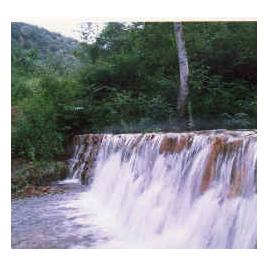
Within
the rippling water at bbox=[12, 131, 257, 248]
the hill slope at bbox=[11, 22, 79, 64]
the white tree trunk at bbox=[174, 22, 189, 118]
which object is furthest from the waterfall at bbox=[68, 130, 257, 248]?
the hill slope at bbox=[11, 22, 79, 64]

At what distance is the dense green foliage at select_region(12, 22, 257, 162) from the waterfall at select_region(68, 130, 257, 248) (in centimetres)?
21

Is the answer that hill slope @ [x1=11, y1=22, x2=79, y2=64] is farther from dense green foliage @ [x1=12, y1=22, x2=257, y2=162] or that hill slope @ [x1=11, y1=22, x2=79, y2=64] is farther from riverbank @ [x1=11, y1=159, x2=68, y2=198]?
riverbank @ [x1=11, y1=159, x2=68, y2=198]

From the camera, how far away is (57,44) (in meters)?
4.82

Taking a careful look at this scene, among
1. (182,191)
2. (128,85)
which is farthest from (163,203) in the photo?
(128,85)

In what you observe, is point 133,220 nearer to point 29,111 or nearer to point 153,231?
point 153,231

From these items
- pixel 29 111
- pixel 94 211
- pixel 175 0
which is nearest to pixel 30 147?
pixel 29 111

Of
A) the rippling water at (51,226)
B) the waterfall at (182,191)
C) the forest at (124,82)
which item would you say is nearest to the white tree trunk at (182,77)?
the forest at (124,82)

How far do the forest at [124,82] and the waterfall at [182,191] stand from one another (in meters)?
0.20

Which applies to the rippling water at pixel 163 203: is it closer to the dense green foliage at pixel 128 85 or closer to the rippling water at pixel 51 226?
the rippling water at pixel 51 226

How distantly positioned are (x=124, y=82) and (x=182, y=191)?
3.67ft

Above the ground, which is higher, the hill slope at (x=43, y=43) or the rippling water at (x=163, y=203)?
the hill slope at (x=43, y=43)

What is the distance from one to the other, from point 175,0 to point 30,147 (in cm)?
168

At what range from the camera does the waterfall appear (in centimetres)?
424

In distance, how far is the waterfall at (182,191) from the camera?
13.9ft
